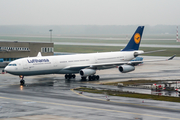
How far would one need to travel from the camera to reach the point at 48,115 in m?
28.8

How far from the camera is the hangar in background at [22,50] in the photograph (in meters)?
78.8

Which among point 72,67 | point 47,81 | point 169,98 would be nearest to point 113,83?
point 72,67

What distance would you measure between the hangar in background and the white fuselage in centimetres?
2710

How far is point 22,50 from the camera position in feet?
277

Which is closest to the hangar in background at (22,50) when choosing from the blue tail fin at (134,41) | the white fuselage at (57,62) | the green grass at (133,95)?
the white fuselage at (57,62)

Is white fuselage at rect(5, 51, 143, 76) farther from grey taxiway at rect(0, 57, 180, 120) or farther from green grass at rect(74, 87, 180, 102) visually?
green grass at rect(74, 87, 180, 102)

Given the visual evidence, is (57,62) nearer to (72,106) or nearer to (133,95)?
(133,95)

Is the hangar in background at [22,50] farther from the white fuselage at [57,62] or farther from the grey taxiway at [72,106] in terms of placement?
the grey taxiway at [72,106]

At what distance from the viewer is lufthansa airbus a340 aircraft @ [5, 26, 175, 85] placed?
5082 centimetres

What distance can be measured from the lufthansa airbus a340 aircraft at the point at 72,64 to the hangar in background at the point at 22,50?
2600 centimetres

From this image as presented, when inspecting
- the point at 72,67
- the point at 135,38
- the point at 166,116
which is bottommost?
the point at 166,116

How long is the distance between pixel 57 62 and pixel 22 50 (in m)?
33.1

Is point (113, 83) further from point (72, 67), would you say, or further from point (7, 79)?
point (7, 79)

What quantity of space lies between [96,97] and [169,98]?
868 centimetres
